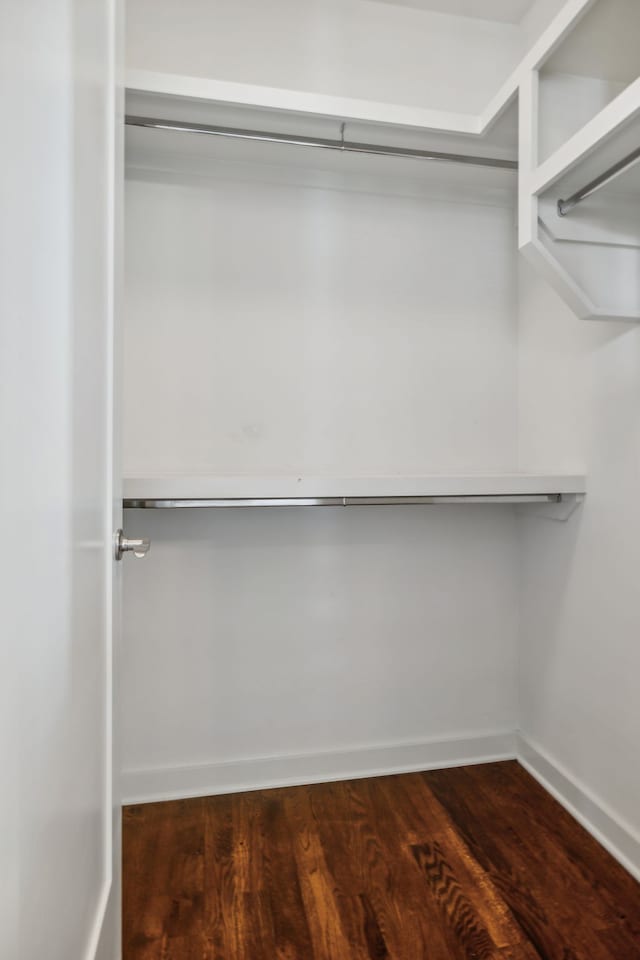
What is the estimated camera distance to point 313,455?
185 cm

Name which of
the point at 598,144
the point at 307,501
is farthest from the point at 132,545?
the point at 598,144

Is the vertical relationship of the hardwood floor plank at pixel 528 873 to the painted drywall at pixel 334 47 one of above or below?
below

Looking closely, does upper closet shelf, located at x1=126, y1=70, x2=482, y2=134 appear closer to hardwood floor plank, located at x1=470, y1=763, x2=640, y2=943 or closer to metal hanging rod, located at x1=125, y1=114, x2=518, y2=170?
metal hanging rod, located at x1=125, y1=114, x2=518, y2=170

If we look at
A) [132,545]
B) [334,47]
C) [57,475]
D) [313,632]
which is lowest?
[313,632]

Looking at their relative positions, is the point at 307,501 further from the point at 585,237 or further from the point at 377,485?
the point at 585,237

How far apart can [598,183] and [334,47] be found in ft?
3.52

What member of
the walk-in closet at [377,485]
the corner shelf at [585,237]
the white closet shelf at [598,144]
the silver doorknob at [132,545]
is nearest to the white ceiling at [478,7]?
the walk-in closet at [377,485]

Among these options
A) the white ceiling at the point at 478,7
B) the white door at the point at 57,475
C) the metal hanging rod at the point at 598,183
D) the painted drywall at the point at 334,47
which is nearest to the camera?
the white door at the point at 57,475

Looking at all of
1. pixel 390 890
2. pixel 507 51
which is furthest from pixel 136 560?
pixel 507 51

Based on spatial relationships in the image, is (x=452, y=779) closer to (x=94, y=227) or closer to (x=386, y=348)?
(x=386, y=348)

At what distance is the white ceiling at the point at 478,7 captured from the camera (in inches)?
73.6

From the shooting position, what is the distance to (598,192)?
1.32 metres

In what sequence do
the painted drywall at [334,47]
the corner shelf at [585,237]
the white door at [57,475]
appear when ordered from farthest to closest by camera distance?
the painted drywall at [334,47], the corner shelf at [585,237], the white door at [57,475]

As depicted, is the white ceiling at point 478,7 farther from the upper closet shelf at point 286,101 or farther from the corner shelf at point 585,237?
the corner shelf at point 585,237
